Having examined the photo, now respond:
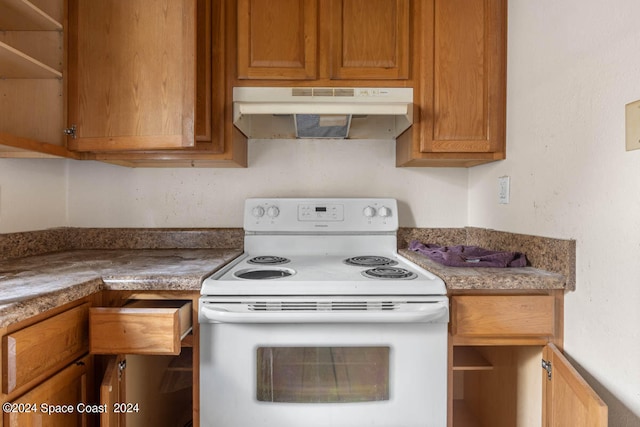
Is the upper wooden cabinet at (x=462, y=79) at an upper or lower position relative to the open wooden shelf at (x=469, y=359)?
upper

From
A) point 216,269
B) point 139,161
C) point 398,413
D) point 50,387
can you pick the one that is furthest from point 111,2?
point 398,413

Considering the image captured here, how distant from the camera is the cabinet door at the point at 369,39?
1.41 meters

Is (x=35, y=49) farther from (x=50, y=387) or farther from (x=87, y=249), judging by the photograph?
(x=50, y=387)

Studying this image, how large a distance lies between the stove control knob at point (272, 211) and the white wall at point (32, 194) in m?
1.06

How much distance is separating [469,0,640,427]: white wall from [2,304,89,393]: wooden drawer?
1464 mm

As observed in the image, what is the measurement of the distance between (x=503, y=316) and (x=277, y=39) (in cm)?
135

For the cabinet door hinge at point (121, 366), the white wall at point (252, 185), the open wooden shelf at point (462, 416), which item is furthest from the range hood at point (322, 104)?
the open wooden shelf at point (462, 416)

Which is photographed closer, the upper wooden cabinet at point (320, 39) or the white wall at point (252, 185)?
the upper wooden cabinet at point (320, 39)

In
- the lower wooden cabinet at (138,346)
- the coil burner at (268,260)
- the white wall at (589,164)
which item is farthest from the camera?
the coil burner at (268,260)

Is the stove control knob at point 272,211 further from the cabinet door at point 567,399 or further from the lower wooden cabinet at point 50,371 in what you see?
the cabinet door at point 567,399

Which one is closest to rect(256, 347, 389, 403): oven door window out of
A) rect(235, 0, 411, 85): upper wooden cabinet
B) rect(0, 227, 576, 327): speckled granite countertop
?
rect(0, 227, 576, 327): speckled granite countertop

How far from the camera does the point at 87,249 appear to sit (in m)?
Answer: 1.70

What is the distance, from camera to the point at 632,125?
837 millimetres

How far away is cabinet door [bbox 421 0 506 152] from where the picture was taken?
1.39 meters
